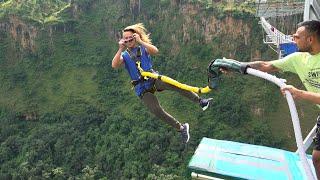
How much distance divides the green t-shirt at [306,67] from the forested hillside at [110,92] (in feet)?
72.5

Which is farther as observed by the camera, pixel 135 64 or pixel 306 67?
pixel 135 64

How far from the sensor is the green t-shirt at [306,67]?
2395 millimetres

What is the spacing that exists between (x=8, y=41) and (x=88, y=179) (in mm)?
16751

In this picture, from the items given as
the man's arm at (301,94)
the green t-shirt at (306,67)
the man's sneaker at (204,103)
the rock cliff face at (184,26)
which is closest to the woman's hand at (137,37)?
the man's sneaker at (204,103)

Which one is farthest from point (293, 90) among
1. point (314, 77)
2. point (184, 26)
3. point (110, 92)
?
point (110, 92)

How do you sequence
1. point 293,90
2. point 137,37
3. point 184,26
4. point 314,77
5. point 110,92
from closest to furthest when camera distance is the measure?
point 293,90
point 314,77
point 137,37
point 184,26
point 110,92

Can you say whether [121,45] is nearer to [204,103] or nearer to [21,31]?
[204,103]

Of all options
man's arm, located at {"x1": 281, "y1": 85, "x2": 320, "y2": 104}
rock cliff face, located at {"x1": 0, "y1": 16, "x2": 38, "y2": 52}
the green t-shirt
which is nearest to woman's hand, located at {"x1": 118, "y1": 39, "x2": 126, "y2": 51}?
the green t-shirt

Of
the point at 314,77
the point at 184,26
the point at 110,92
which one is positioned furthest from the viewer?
the point at 110,92

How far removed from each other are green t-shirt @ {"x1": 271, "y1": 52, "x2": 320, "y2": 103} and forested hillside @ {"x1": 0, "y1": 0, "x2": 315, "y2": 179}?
22093 millimetres

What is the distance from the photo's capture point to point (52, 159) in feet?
96.3

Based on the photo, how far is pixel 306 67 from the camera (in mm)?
2451

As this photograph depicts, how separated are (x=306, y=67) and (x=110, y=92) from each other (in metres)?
33.6

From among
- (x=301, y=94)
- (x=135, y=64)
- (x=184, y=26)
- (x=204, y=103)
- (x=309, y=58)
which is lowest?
(x=184, y=26)
